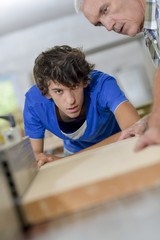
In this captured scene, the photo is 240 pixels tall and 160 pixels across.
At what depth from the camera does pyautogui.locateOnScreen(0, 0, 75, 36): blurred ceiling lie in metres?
5.54

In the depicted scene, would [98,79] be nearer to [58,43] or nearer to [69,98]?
[69,98]

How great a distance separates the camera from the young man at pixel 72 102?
1409mm

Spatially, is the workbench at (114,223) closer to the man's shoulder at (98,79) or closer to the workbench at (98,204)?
the workbench at (98,204)

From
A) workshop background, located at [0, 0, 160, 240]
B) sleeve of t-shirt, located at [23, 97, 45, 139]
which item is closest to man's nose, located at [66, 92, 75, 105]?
sleeve of t-shirt, located at [23, 97, 45, 139]

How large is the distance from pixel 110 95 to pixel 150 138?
77cm

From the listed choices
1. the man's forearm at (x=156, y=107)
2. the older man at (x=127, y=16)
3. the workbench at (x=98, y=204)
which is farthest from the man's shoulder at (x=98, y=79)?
the workbench at (x=98, y=204)

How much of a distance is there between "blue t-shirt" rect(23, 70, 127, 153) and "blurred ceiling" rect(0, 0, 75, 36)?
14.2 ft

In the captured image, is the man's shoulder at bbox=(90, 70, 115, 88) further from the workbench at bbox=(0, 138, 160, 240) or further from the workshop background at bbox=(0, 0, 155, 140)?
the workshop background at bbox=(0, 0, 155, 140)

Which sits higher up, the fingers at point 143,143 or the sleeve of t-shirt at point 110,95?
the fingers at point 143,143

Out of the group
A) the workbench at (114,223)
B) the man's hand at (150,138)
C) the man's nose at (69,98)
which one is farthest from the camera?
the man's nose at (69,98)

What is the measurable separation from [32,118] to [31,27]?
20.7 feet

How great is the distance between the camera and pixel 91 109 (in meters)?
1.52

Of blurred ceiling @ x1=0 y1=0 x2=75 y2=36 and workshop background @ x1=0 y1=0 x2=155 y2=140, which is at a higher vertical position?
blurred ceiling @ x1=0 y1=0 x2=75 y2=36

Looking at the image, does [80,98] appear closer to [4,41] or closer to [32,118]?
[32,118]
